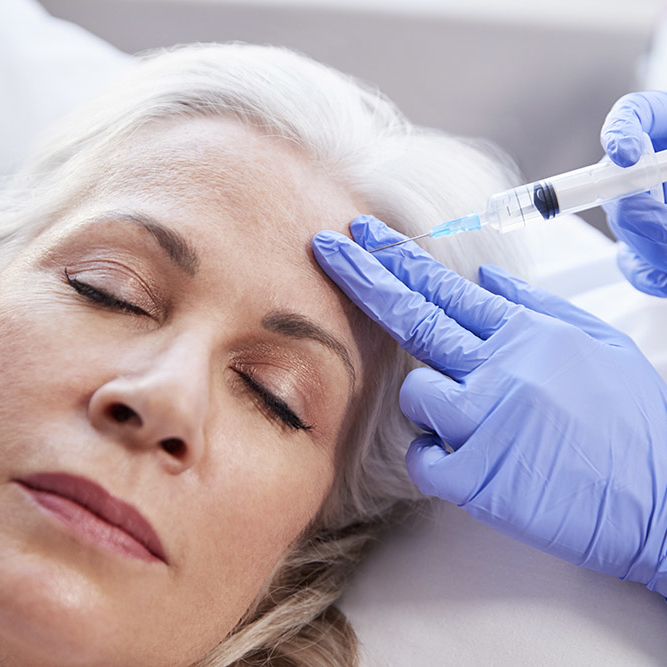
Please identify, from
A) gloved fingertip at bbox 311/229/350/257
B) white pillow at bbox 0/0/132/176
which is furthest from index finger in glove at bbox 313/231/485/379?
white pillow at bbox 0/0/132/176

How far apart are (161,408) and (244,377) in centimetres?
18

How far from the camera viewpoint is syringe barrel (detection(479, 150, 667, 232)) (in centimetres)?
123

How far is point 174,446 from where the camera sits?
94 centimetres

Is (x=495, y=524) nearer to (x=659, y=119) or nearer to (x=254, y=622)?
(x=254, y=622)

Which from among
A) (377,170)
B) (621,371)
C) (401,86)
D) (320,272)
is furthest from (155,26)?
(621,371)

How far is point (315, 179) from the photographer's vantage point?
3.99 feet

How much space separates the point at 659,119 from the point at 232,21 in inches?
63.0

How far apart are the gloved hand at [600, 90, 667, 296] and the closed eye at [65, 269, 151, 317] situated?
794 mm

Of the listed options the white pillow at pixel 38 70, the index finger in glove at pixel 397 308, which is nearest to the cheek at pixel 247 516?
the index finger in glove at pixel 397 308

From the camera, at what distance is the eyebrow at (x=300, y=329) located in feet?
3.50

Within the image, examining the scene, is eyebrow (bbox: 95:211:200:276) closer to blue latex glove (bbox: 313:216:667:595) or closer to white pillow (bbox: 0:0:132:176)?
blue latex glove (bbox: 313:216:667:595)

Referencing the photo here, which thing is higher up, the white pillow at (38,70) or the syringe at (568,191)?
the white pillow at (38,70)

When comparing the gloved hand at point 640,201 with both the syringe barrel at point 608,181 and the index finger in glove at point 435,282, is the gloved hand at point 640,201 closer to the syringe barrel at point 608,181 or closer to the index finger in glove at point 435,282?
the syringe barrel at point 608,181

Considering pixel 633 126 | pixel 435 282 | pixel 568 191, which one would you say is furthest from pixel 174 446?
pixel 633 126
